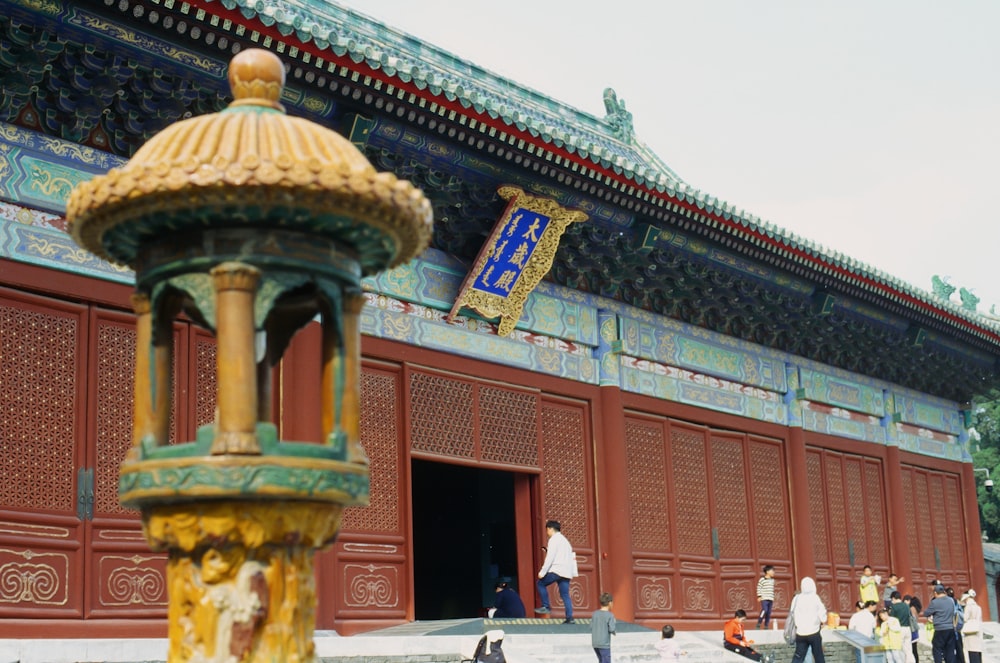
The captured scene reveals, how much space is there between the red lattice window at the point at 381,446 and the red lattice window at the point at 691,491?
4219mm

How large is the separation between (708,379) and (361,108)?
6.63 m

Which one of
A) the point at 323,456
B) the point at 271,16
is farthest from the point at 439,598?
the point at 323,456

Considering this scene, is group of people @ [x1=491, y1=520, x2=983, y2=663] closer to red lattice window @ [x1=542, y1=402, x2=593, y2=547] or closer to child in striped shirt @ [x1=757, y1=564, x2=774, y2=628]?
child in striped shirt @ [x1=757, y1=564, x2=774, y2=628]

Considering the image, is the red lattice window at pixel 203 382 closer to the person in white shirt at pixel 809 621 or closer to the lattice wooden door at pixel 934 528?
the person in white shirt at pixel 809 621

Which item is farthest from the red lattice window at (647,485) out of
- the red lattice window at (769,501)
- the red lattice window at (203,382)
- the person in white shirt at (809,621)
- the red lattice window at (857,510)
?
the red lattice window at (203,382)

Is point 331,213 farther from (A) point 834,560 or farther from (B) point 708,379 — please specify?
(A) point 834,560

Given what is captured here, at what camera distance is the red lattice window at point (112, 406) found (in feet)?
30.6

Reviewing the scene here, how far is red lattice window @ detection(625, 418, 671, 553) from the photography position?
46.1ft

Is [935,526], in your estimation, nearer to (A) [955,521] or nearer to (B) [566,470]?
(A) [955,521]

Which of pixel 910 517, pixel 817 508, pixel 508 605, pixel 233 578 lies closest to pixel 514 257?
pixel 508 605

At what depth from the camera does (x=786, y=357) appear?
Result: 56.0ft

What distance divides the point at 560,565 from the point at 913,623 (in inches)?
250

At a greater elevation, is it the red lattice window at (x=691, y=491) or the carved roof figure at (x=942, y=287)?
the carved roof figure at (x=942, y=287)

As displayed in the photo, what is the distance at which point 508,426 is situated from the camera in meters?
12.7
